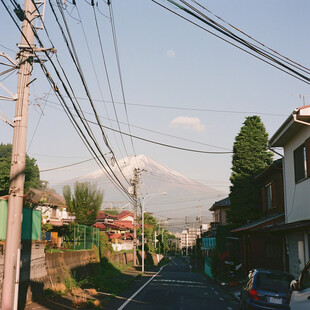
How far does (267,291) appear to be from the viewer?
539 inches

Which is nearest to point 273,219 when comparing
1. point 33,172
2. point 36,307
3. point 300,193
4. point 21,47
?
point 300,193

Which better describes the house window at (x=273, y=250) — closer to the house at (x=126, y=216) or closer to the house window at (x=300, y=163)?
the house window at (x=300, y=163)

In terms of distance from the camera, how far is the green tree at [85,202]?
51719 millimetres

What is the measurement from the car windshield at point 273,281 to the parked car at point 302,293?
508 cm

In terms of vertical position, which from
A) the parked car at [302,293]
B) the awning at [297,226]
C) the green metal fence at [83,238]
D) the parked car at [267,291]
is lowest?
the parked car at [267,291]

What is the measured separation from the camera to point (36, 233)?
1867cm

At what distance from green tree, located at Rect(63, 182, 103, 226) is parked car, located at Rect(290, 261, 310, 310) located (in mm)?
43754

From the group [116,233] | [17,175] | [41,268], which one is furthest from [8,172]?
[17,175]

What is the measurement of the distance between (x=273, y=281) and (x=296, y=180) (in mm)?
8503

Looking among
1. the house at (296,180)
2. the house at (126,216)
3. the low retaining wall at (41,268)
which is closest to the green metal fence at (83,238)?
the low retaining wall at (41,268)

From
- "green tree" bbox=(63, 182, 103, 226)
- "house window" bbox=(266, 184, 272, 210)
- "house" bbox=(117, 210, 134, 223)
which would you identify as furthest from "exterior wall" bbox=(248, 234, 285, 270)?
"house" bbox=(117, 210, 134, 223)

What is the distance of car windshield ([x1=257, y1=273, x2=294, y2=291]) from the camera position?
13836 mm

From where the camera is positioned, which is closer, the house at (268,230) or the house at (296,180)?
the house at (296,180)

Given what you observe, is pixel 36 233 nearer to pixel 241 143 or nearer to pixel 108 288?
pixel 108 288
